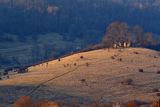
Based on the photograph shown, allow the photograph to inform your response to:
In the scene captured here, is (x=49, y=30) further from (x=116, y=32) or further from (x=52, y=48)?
(x=116, y=32)

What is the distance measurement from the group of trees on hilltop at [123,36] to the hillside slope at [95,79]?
35.2ft

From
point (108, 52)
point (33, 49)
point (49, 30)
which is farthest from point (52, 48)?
point (108, 52)

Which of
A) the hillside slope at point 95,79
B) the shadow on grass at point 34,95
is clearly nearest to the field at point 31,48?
the hillside slope at point 95,79

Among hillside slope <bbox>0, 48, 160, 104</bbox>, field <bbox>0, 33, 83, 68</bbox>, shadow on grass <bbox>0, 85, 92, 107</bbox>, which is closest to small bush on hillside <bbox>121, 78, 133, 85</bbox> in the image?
hillside slope <bbox>0, 48, 160, 104</bbox>

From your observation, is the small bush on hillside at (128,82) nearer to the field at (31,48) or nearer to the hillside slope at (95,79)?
the hillside slope at (95,79)

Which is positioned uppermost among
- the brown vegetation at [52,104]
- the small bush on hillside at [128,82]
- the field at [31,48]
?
the brown vegetation at [52,104]

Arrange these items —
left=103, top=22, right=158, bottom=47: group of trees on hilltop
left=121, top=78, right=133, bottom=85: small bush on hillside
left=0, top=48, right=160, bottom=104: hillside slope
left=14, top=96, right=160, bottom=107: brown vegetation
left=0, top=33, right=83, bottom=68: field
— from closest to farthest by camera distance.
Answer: left=14, top=96, right=160, bottom=107: brown vegetation < left=0, top=48, right=160, bottom=104: hillside slope < left=121, top=78, right=133, bottom=85: small bush on hillside < left=103, top=22, right=158, bottom=47: group of trees on hilltop < left=0, top=33, right=83, bottom=68: field

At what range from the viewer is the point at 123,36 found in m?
85.0

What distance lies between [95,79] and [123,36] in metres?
26.7

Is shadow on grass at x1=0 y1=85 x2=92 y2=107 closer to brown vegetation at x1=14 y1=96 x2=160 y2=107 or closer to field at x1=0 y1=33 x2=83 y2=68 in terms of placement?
brown vegetation at x1=14 y1=96 x2=160 y2=107

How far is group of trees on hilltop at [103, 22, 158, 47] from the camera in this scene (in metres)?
83.2

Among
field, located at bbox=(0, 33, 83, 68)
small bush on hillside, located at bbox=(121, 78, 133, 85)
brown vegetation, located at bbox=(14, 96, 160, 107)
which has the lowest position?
field, located at bbox=(0, 33, 83, 68)

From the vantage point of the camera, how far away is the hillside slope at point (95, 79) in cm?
5331

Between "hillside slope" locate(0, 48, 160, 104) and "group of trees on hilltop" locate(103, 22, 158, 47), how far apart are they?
422 inches
